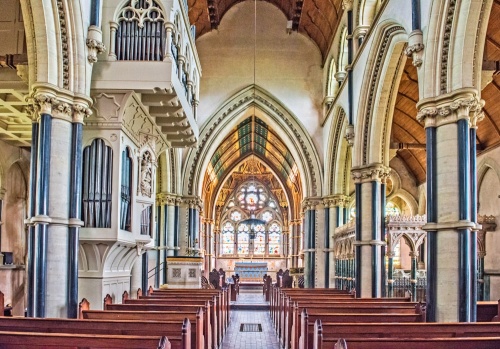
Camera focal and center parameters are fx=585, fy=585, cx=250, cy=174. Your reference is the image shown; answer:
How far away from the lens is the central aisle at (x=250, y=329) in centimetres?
1148

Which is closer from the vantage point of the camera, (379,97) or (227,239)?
(379,97)

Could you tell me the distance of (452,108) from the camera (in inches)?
333

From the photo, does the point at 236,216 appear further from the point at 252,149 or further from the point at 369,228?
the point at 369,228

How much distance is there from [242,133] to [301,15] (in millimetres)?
8373

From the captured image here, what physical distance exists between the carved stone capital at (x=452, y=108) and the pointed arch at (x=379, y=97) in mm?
4043

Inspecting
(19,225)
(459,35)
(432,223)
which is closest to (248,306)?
(19,225)

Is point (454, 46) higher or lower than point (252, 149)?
lower

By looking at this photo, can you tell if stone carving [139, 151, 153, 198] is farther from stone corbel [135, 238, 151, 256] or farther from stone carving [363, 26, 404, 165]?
stone carving [363, 26, 404, 165]

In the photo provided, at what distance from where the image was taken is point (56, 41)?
345 inches

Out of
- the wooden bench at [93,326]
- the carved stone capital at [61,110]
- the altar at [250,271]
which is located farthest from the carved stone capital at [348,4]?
the altar at [250,271]

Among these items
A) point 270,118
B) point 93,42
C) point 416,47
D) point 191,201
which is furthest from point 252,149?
point 93,42

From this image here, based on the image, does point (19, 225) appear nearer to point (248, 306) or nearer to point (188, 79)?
point (188, 79)

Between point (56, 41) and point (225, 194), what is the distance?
3153 centimetres

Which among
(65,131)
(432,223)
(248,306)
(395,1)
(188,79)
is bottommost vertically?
(248,306)
